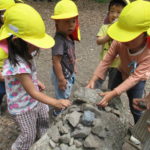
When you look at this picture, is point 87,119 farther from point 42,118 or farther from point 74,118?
point 42,118

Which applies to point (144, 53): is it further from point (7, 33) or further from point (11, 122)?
point (11, 122)

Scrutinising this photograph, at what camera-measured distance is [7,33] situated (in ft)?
6.48

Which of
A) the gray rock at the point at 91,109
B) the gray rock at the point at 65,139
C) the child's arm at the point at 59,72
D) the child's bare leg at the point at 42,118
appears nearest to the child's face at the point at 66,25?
the child's arm at the point at 59,72

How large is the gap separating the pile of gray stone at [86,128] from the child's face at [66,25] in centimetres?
78

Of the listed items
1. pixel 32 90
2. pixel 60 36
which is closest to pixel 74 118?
pixel 32 90

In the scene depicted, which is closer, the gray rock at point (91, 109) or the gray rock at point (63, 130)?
the gray rock at point (63, 130)

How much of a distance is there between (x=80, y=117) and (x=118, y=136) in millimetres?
413

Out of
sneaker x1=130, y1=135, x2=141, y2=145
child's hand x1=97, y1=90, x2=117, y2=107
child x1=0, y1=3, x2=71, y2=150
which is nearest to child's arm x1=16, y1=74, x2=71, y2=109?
child x1=0, y1=3, x2=71, y2=150

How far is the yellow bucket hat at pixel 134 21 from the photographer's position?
204 centimetres

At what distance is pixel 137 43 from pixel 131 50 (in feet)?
0.58

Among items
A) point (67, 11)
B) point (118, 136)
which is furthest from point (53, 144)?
point (67, 11)

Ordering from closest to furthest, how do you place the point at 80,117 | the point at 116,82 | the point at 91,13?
the point at 80,117 < the point at 116,82 < the point at 91,13

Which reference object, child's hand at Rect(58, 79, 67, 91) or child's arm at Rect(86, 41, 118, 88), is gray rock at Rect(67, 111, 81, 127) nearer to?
child's arm at Rect(86, 41, 118, 88)

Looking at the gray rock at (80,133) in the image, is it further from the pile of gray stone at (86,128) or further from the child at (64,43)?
the child at (64,43)
